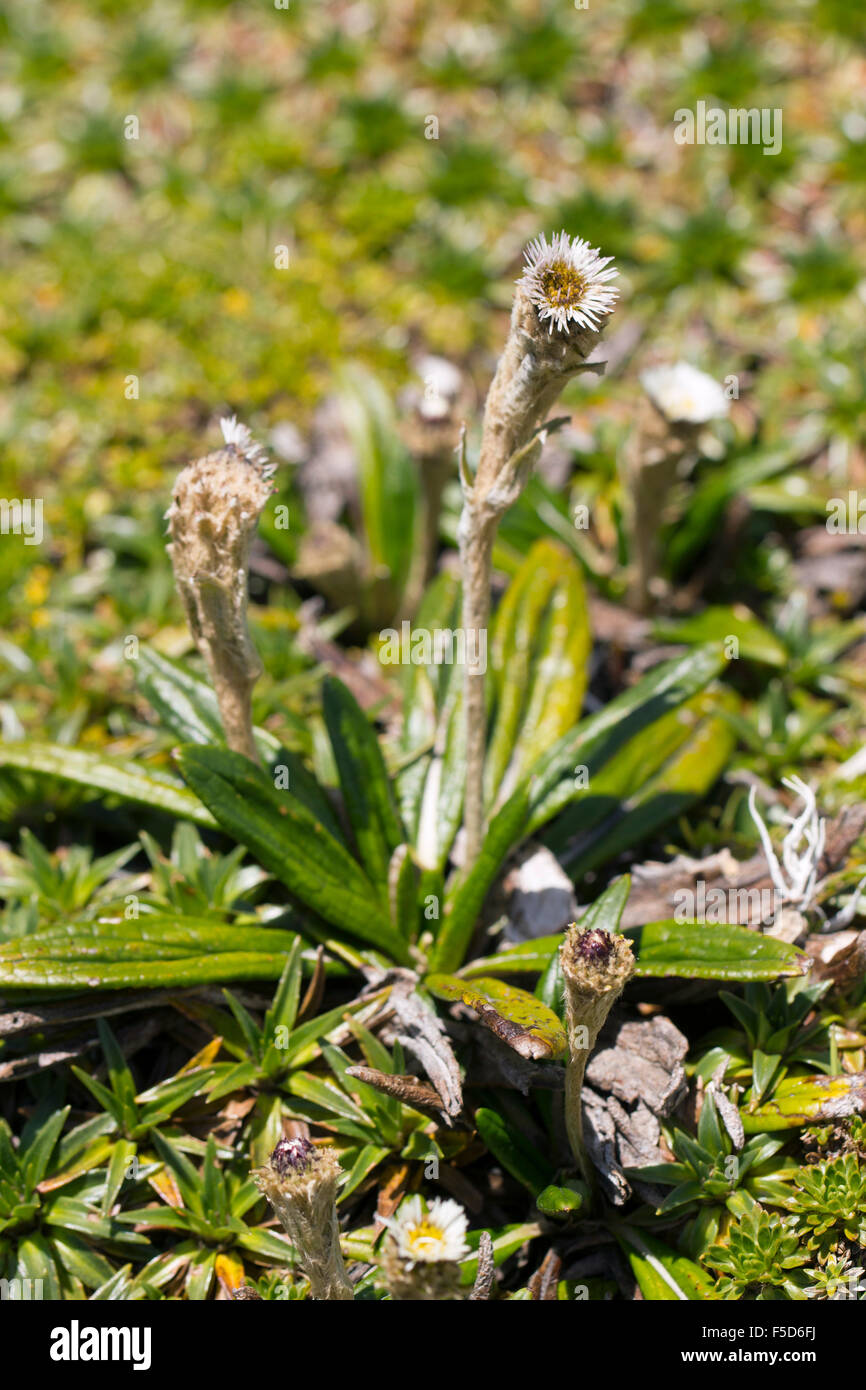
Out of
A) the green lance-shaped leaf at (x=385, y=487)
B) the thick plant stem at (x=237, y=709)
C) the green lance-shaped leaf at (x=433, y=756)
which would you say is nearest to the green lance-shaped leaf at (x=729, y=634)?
the green lance-shaped leaf at (x=433, y=756)

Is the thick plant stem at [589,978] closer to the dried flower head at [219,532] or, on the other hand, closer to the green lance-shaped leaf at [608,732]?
the green lance-shaped leaf at [608,732]

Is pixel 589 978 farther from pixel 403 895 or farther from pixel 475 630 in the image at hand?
pixel 403 895

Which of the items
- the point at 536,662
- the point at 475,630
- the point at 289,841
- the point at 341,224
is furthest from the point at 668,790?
the point at 341,224

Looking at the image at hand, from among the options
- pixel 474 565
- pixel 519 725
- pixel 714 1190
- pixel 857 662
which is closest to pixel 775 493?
pixel 857 662

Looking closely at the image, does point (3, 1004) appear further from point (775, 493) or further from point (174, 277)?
point (174, 277)

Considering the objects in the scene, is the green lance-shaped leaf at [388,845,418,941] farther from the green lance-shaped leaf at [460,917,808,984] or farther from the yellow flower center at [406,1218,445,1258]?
the yellow flower center at [406,1218,445,1258]
